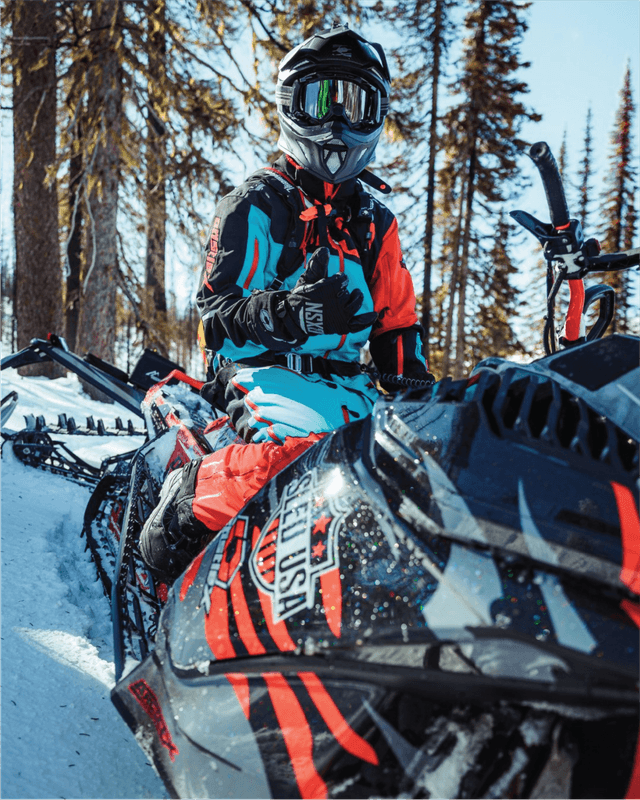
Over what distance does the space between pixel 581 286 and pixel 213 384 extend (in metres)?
1.18

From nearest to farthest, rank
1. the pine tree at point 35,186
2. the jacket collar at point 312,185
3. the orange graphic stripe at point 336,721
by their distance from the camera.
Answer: the orange graphic stripe at point 336,721, the jacket collar at point 312,185, the pine tree at point 35,186

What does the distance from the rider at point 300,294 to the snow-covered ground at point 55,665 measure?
372 millimetres

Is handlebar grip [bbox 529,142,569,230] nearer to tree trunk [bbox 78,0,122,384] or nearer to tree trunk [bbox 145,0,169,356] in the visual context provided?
tree trunk [bbox 78,0,122,384]

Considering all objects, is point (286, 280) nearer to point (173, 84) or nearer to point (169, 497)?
point (169, 497)

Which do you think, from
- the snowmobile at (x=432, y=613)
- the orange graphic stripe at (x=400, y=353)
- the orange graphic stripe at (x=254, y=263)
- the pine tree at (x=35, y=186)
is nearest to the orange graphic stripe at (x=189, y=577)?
the snowmobile at (x=432, y=613)

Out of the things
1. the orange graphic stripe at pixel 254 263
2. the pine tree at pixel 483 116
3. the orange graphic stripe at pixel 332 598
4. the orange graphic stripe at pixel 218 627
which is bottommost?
the orange graphic stripe at pixel 218 627

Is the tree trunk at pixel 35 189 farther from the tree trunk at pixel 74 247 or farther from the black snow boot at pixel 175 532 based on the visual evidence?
the black snow boot at pixel 175 532

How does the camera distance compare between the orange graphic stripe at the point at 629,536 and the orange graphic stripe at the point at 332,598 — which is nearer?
the orange graphic stripe at the point at 629,536

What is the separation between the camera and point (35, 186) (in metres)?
7.69

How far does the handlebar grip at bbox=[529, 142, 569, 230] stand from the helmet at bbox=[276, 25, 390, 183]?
0.79 meters

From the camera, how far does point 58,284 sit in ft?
26.2

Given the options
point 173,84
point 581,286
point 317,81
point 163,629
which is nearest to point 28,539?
point 163,629

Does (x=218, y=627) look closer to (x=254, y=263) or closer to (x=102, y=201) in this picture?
(x=254, y=263)

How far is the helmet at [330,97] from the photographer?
198 cm
